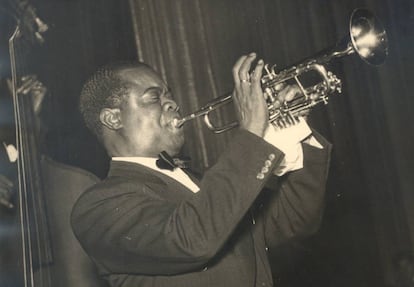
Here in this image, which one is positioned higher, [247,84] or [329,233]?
[247,84]

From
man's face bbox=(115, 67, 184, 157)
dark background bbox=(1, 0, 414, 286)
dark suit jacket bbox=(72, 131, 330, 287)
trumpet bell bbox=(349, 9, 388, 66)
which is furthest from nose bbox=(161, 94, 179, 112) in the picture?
dark background bbox=(1, 0, 414, 286)

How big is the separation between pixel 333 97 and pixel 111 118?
147cm

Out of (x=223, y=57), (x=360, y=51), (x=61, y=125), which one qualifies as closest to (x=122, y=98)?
(x=61, y=125)

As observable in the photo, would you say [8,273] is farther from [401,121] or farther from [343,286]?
[401,121]

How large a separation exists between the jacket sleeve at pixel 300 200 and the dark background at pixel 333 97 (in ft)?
2.59

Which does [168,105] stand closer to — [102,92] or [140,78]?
[140,78]

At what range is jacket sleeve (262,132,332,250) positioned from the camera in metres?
1.79

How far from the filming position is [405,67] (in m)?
2.71

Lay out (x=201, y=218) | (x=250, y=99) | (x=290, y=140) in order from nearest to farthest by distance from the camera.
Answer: (x=201, y=218) < (x=250, y=99) < (x=290, y=140)

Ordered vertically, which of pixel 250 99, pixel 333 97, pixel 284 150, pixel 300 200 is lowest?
pixel 300 200

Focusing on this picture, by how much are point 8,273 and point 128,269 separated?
0.35 meters

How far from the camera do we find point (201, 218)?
1.36 m

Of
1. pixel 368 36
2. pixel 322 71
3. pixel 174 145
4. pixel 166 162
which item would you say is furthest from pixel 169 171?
pixel 368 36

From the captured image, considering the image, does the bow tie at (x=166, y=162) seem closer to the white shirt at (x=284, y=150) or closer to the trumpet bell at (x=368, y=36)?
the white shirt at (x=284, y=150)
